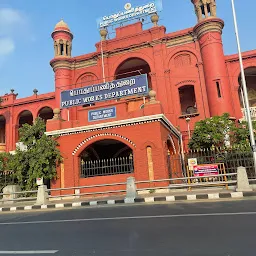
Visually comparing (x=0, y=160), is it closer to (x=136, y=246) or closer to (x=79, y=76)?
(x=79, y=76)

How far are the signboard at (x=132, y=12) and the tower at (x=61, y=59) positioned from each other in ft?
12.7

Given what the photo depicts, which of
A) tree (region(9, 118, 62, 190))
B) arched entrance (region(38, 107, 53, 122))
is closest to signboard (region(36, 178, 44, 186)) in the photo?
tree (region(9, 118, 62, 190))

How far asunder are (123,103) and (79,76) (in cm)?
1196

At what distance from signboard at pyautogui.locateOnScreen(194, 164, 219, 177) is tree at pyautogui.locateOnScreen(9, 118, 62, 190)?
7614 mm

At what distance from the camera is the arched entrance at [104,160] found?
14.6 meters

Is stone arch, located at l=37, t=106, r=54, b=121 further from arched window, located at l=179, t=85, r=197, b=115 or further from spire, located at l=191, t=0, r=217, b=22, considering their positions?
spire, located at l=191, t=0, r=217, b=22

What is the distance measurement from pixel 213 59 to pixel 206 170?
38.6ft

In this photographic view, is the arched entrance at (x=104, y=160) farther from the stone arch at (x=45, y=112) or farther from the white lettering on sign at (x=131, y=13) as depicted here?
the white lettering on sign at (x=131, y=13)

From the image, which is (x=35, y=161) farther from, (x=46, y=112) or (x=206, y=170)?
(x=46, y=112)

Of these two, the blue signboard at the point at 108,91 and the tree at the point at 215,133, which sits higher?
the blue signboard at the point at 108,91

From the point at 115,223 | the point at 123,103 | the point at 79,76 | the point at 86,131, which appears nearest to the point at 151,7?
the point at 79,76

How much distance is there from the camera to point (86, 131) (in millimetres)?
15164

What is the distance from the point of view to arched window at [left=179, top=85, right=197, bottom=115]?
2406cm

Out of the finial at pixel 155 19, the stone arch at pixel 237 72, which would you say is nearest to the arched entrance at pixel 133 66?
the finial at pixel 155 19
